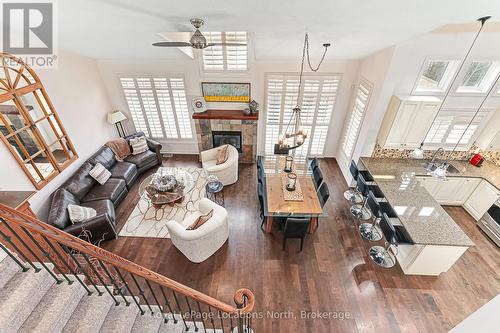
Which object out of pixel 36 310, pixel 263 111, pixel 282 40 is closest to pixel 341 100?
pixel 263 111

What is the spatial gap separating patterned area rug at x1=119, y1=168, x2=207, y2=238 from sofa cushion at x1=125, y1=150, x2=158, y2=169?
3.80 ft

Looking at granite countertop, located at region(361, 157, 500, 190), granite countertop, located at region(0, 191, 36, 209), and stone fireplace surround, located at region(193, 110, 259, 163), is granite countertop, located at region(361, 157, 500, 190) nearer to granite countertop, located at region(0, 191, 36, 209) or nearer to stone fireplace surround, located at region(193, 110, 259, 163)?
stone fireplace surround, located at region(193, 110, 259, 163)

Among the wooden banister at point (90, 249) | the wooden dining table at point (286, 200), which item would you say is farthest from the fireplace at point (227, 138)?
the wooden banister at point (90, 249)

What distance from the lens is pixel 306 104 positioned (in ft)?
19.9

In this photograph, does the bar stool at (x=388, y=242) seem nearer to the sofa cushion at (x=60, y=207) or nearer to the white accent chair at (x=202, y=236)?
the white accent chair at (x=202, y=236)

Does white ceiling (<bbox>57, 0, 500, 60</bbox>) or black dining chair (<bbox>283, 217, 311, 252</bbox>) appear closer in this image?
white ceiling (<bbox>57, 0, 500, 60</bbox>)

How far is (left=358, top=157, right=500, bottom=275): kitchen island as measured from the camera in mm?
3424

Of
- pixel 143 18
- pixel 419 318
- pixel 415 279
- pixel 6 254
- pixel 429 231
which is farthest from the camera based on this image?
pixel 415 279

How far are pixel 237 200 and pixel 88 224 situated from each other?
9.89 feet

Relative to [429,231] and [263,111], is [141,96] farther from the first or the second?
[429,231]

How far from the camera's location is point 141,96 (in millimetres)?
6281

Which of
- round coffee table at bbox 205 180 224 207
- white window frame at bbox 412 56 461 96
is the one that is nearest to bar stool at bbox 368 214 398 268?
white window frame at bbox 412 56 461 96

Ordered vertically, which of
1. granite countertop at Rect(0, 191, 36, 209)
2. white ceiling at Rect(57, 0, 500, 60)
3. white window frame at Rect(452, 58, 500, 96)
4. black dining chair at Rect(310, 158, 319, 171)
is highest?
white ceiling at Rect(57, 0, 500, 60)

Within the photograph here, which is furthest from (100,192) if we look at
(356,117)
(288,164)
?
(356,117)
